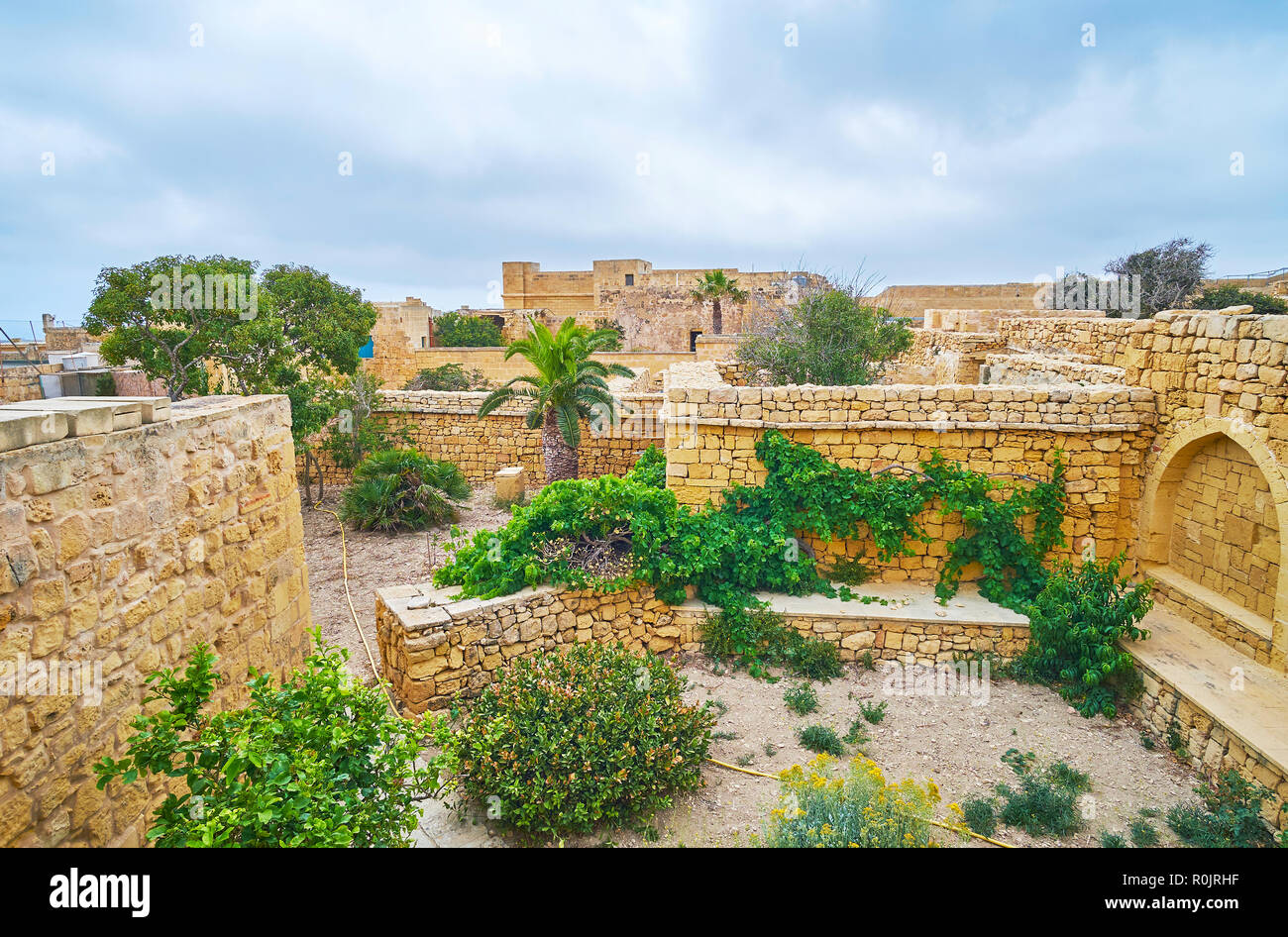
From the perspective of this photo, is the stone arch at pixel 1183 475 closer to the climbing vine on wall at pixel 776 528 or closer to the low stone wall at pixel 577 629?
the climbing vine on wall at pixel 776 528

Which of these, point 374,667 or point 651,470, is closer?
point 374,667

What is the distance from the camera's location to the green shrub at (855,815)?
4293 millimetres

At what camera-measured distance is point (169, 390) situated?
977 cm

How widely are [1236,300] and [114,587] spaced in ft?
69.9

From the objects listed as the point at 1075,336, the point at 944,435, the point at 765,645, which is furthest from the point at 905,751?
the point at 1075,336

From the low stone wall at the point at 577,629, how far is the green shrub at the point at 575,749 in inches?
38.1

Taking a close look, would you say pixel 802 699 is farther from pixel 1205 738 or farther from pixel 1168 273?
pixel 1168 273

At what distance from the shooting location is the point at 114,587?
3.35m

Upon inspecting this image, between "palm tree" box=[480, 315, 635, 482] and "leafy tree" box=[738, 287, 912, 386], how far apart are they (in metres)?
3.09

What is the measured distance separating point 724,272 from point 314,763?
30542 millimetres

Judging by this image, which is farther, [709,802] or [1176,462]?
[1176,462]

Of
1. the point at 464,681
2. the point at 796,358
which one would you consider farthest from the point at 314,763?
the point at 796,358

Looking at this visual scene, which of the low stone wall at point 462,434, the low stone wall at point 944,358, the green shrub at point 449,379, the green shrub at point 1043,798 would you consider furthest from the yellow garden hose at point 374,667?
the low stone wall at point 944,358
